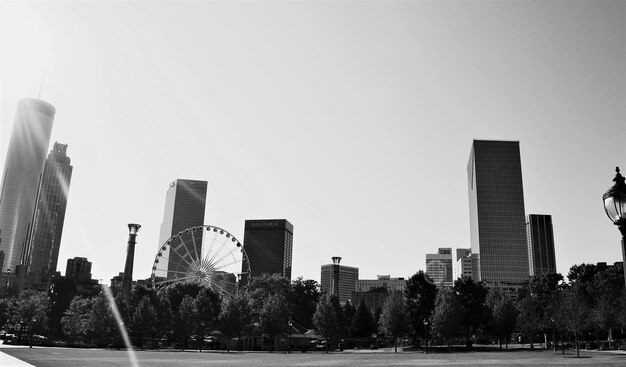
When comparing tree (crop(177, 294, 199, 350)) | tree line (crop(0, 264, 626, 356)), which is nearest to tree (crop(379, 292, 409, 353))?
tree line (crop(0, 264, 626, 356))

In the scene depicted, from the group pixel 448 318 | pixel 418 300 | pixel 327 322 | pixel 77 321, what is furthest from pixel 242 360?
pixel 418 300

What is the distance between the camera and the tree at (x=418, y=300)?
280 feet

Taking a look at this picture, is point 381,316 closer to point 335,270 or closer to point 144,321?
point 335,270

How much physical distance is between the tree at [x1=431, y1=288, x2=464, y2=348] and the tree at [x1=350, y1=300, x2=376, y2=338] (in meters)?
30.6

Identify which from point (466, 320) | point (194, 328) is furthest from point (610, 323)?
point (194, 328)

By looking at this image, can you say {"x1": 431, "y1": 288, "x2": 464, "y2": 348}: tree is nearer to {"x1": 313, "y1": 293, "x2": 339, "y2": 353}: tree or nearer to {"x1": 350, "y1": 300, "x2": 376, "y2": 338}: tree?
{"x1": 313, "y1": 293, "x2": 339, "y2": 353}: tree

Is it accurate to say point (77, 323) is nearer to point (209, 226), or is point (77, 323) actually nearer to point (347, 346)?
point (209, 226)

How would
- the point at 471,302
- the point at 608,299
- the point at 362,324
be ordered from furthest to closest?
the point at 362,324 < the point at 471,302 < the point at 608,299

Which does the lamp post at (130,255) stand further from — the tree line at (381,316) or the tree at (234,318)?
the tree at (234,318)

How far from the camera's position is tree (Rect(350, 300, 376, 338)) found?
107062 mm

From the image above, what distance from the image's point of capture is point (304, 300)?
426ft

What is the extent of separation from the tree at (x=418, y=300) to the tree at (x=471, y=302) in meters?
Result: 4.48

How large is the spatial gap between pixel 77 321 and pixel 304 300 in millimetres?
60104

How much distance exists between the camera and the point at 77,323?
7969cm
